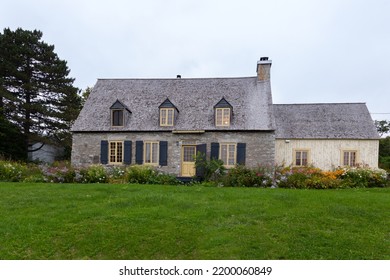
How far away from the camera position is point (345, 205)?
749 centimetres

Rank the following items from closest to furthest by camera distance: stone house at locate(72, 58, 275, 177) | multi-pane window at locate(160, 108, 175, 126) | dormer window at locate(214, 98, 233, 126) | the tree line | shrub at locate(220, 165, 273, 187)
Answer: shrub at locate(220, 165, 273, 187) → stone house at locate(72, 58, 275, 177) → dormer window at locate(214, 98, 233, 126) → multi-pane window at locate(160, 108, 175, 126) → the tree line

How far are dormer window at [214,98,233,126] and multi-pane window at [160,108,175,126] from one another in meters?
2.86

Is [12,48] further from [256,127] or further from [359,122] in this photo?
[359,122]

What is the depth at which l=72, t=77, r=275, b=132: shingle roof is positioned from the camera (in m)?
16.8

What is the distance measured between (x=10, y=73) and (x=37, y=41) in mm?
3964

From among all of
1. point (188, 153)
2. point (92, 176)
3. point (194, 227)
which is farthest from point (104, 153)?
point (194, 227)

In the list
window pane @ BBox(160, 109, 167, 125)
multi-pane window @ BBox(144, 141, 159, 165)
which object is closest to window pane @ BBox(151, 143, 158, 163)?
multi-pane window @ BBox(144, 141, 159, 165)

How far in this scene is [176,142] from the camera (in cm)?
1675

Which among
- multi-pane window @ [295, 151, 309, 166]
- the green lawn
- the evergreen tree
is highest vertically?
the evergreen tree

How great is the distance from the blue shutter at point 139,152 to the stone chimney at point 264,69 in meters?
9.50

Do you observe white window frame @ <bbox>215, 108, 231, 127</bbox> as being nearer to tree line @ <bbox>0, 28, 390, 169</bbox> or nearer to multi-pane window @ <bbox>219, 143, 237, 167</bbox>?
multi-pane window @ <bbox>219, 143, 237, 167</bbox>

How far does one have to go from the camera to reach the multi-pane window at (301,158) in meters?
17.5

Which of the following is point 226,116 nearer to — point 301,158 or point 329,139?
point 301,158

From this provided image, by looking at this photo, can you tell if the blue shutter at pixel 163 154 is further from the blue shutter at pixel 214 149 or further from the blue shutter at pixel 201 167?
the blue shutter at pixel 214 149
